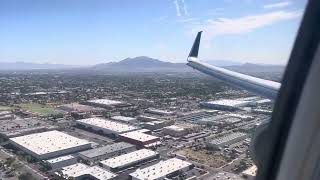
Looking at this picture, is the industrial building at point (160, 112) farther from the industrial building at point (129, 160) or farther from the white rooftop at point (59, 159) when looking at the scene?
the white rooftop at point (59, 159)

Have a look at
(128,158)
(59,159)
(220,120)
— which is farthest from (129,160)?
(220,120)

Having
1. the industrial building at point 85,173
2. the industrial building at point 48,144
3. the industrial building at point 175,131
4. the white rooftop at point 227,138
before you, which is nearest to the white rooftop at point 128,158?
A: the industrial building at point 85,173

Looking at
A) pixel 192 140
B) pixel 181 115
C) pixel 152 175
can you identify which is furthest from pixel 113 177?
pixel 181 115

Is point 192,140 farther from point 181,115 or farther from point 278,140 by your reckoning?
point 278,140

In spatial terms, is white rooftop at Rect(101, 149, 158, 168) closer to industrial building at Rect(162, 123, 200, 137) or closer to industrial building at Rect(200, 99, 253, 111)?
industrial building at Rect(162, 123, 200, 137)

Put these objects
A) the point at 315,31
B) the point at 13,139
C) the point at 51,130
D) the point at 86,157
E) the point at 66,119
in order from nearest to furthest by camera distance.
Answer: the point at 315,31
the point at 86,157
the point at 13,139
the point at 51,130
the point at 66,119

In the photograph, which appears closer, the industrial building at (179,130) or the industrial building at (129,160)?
the industrial building at (129,160)
